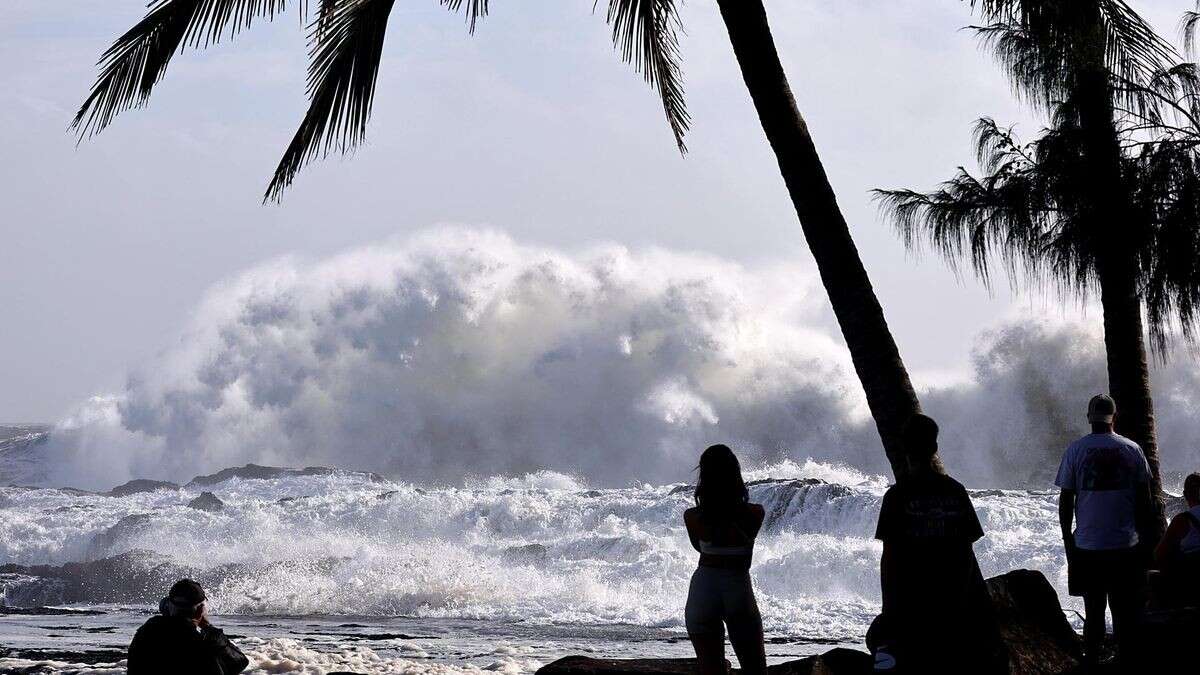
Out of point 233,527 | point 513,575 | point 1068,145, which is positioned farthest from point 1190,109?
point 233,527

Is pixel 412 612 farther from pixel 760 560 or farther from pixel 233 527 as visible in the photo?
pixel 233 527

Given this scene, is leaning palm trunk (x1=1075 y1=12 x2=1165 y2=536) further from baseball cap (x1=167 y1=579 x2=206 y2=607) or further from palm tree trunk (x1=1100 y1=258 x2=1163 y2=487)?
baseball cap (x1=167 y1=579 x2=206 y2=607)

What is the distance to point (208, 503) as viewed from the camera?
35.1 m

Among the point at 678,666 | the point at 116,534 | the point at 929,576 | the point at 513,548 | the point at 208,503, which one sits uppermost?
the point at 208,503

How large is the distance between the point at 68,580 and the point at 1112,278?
21852 millimetres

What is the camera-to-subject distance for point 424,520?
31828 mm

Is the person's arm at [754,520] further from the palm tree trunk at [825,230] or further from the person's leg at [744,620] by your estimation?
the palm tree trunk at [825,230]

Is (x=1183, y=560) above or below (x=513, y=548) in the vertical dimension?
below

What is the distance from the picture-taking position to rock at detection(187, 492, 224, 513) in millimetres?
34156

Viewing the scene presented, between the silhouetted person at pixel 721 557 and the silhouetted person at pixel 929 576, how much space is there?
0.50m

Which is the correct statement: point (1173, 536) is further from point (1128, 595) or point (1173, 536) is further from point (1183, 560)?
point (1128, 595)

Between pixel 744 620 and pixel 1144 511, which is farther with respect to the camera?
pixel 1144 511

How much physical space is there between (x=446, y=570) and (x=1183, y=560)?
64.8 feet

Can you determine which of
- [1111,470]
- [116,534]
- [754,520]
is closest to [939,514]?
[754,520]
